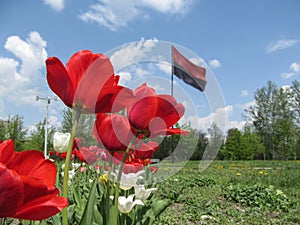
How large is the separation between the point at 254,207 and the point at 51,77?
12.4 feet

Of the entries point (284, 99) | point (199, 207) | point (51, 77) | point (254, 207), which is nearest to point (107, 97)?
point (51, 77)

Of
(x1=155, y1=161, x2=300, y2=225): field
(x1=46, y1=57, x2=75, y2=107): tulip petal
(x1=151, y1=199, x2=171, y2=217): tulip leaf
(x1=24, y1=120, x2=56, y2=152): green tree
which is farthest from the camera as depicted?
(x1=24, y1=120, x2=56, y2=152): green tree

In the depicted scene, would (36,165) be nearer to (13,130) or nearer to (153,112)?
(153,112)

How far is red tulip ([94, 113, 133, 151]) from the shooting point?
69 cm

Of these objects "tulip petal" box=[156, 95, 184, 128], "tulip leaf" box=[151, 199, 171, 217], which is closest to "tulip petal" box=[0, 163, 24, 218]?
"tulip petal" box=[156, 95, 184, 128]

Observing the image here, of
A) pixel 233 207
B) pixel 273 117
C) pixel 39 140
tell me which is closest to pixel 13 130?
pixel 39 140

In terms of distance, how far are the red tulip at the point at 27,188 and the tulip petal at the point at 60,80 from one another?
0.17 m

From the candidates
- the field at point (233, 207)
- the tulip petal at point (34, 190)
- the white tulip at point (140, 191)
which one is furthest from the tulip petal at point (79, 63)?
the field at point (233, 207)

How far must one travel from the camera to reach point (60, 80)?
0.56m

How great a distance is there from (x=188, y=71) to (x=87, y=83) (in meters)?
0.37

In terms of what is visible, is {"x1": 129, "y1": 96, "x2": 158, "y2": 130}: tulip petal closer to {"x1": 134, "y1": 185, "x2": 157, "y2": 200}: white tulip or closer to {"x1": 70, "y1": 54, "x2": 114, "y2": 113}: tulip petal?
{"x1": 70, "y1": 54, "x2": 114, "y2": 113}: tulip petal

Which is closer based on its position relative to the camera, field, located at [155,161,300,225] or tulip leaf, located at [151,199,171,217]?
tulip leaf, located at [151,199,171,217]

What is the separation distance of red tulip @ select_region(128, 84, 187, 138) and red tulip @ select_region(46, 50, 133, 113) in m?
0.06

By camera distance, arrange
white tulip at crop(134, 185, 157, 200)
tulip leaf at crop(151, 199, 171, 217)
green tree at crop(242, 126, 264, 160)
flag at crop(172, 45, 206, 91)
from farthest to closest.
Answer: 1. green tree at crop(242, 126, 264, 160)
2. tulip leaf at crop(151, 199, 171, 217)
3. white tulip at crop(134, 185, 157, 200)
4. flag at crop(172, 45, 206, 91)
